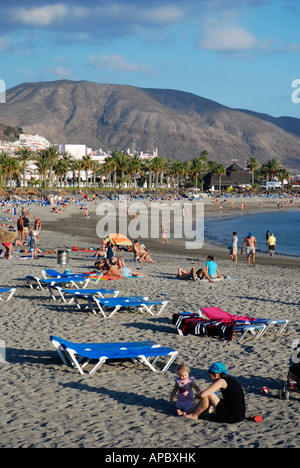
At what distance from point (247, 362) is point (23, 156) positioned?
76.8m

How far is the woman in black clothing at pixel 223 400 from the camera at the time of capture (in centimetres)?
548

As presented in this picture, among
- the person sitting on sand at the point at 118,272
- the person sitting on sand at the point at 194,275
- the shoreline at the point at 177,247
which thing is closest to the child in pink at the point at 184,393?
the person sitting on sand at the point at 194,275

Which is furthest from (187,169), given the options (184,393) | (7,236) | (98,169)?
(184,393)

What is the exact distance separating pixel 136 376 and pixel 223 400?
1.76m

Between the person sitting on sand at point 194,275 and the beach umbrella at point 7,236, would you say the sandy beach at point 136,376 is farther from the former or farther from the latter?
the beach umbrella at point 7,236

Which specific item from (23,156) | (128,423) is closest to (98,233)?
(128,423)

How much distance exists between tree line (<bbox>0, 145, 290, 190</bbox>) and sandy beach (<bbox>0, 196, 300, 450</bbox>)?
211 feet

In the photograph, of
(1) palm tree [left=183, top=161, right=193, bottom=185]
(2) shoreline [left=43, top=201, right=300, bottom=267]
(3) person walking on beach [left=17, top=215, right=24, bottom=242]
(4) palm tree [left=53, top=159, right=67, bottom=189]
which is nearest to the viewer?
(2) shoreline [left=43, top=201, right=300, bottom=267]

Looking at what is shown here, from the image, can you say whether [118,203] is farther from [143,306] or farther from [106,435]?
[106,435]

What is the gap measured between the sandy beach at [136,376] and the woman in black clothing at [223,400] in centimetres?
10

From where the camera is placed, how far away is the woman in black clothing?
5.48 meters

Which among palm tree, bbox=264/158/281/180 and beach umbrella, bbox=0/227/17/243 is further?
palm tree, bbox=264/158/281/180

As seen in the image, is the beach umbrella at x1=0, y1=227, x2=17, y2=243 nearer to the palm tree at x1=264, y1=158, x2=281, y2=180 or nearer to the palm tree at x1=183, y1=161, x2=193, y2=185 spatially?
the palm tree at x1=183, y1=161, x2=193, y2=185

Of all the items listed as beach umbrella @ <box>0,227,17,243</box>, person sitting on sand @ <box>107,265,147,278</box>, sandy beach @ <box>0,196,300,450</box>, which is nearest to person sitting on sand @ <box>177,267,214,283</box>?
sandy beach @ <box>0,196,300,450</box>
